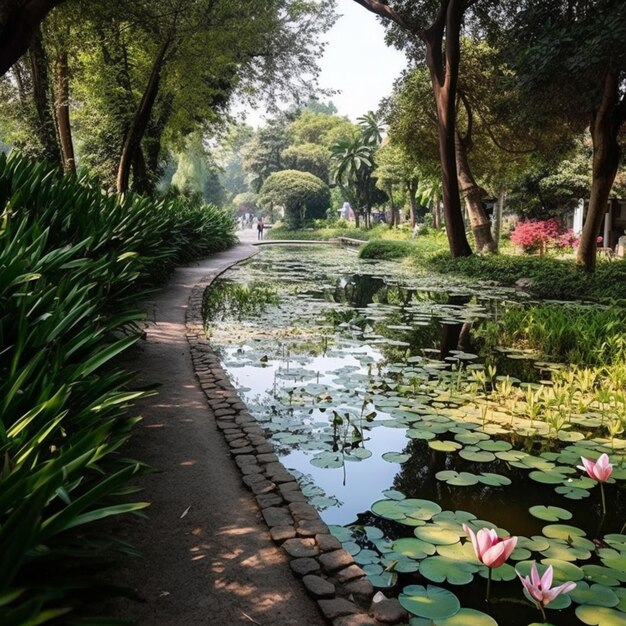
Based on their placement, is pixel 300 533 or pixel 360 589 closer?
pixel 360 589

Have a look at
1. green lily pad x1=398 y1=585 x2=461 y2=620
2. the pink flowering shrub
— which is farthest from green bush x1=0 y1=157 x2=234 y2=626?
the pink flowering shrub

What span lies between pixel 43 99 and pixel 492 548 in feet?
53.1

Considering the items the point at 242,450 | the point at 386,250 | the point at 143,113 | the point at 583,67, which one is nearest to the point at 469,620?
the point at 242,450

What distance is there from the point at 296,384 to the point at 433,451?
1780mm

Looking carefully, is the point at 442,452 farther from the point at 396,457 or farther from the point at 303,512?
the point at 303,512

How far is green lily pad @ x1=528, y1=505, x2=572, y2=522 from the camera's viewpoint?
280 centimetres

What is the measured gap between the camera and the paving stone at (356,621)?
6.40ft

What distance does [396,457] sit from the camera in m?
3.60

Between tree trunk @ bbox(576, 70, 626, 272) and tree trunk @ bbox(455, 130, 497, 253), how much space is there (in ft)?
15.1

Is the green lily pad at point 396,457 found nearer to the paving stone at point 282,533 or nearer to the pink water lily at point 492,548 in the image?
the paving stone at point 282,533

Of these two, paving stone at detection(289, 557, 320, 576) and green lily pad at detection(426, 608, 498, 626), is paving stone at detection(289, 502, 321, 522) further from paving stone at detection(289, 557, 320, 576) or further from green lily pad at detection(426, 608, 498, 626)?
green lily pad at detection(426, 608, 498, 626)

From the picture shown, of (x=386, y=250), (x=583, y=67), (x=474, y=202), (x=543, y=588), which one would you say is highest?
(x=583, y=67)

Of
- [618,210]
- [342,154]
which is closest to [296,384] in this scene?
[618,210]

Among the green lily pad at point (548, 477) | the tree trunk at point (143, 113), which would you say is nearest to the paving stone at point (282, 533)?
the green lily pad at point (548, 477)
